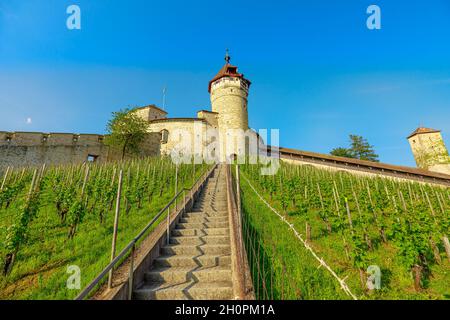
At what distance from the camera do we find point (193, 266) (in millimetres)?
3963

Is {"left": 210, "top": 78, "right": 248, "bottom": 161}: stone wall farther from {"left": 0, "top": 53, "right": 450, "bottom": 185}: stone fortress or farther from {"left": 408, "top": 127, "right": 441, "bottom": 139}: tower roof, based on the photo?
{"left": 408, "top": 127, "right": 441, "bottom": 139}: tower roof

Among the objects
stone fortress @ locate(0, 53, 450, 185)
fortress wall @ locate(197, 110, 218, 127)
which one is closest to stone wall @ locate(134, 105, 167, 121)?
stone fortress @ locate(0, 53, 450, 185)

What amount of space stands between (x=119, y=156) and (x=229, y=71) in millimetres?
19334

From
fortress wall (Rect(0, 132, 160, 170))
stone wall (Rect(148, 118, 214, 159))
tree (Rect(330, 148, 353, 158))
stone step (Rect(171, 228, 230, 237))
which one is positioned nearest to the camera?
stone step (Rect(171, 228, 230, 237))

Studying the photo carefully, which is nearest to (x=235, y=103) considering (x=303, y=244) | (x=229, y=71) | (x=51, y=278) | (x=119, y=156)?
(x=229, y=71)

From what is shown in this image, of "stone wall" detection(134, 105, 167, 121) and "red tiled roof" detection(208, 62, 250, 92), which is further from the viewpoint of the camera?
"stone wall" detection(134, 105, 167, 121)

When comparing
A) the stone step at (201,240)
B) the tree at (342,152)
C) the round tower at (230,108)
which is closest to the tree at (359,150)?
the tree at (342,152)

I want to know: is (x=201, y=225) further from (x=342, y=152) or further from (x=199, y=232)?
(x=342, y=152)

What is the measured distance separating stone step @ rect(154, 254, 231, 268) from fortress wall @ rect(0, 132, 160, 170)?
2276cm

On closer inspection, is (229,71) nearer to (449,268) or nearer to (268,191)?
(268,191)

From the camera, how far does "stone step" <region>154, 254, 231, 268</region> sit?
3.97 m

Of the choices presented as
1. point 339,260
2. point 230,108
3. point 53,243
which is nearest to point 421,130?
point 230,108

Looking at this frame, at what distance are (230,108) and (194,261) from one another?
27186 mm
